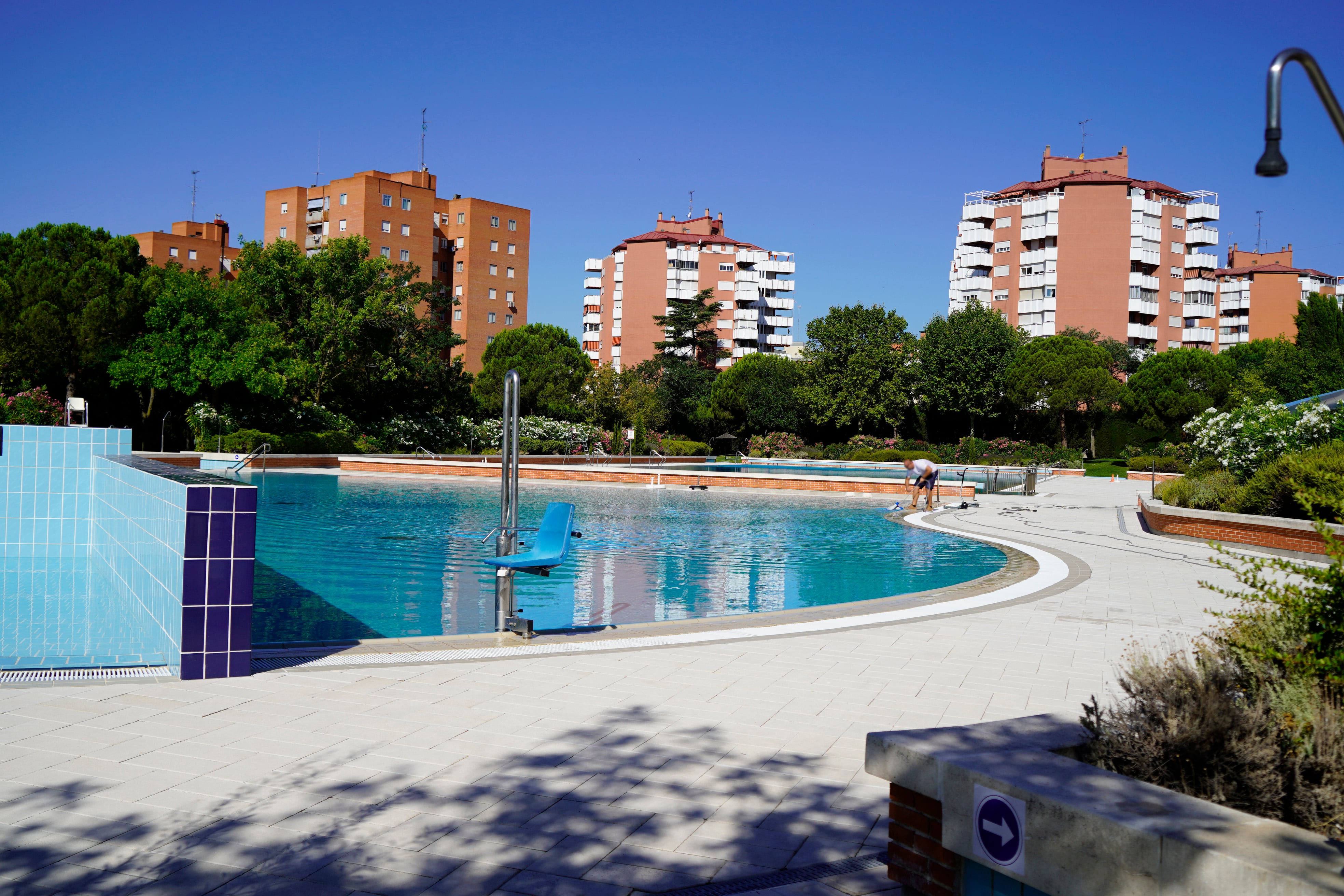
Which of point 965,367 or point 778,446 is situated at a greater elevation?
point 965,367

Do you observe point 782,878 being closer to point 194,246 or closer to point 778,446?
point 778,446

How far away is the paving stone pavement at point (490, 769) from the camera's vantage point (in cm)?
337

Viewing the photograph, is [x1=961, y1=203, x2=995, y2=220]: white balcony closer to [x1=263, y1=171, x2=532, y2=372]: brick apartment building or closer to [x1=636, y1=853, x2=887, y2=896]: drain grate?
[x1=263, y1=171, x2=532, y2=372]: brick apartment building

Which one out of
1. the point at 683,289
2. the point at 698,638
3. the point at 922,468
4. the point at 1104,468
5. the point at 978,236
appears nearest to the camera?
the point at 698,638

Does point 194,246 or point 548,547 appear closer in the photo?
point 548,547

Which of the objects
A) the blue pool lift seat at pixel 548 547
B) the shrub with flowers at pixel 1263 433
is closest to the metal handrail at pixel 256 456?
the blue pool lift seat at pixel 548 547

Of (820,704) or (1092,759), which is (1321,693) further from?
(820,704)

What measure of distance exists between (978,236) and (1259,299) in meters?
26.4

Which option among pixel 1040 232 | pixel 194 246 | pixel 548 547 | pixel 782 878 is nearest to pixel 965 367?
pixel 1040 232

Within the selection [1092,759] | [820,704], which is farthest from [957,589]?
[1092,759]

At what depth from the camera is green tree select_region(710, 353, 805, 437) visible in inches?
2264

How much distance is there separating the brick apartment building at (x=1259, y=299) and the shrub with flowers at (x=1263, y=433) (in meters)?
72.7

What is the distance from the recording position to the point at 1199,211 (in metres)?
77.1

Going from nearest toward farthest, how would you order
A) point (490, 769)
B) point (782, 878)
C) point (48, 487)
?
point (782, 878) → point (490, 769) → point (48, 487)
